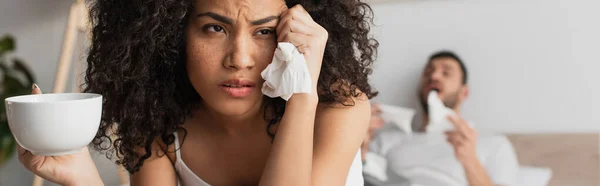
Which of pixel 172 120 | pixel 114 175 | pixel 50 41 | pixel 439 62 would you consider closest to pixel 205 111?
pixel 172 120

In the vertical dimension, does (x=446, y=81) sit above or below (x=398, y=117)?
above

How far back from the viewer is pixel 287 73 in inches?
36.8

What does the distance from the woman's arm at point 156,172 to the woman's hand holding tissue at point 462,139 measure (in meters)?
1.09

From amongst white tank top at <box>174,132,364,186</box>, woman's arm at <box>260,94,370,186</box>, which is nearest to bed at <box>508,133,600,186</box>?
white tank top at <box>174,132,364,186</box>

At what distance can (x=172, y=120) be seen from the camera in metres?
1.19

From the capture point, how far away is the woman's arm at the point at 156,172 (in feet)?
3.94

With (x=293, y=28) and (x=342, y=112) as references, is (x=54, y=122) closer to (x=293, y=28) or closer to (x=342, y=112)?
(x=293, y=28)

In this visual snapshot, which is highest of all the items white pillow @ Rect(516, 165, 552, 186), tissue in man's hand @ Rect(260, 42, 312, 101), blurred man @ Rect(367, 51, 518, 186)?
tissue in man's hand @ Rect(260, 42, 312, 101)

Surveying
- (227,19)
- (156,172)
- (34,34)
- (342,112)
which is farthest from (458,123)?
(34,34)

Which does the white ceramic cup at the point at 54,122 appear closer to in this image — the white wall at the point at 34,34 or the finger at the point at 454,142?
the finger at the point at 454,142

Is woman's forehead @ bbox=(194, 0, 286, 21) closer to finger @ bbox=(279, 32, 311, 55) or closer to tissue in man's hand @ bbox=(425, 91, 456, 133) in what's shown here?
finger @ bbox=(279, 32, 311, 55)

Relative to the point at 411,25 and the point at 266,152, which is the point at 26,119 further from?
the point at 411,25

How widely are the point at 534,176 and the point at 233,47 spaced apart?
55.1 inches

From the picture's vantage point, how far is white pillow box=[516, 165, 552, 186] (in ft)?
6.52
